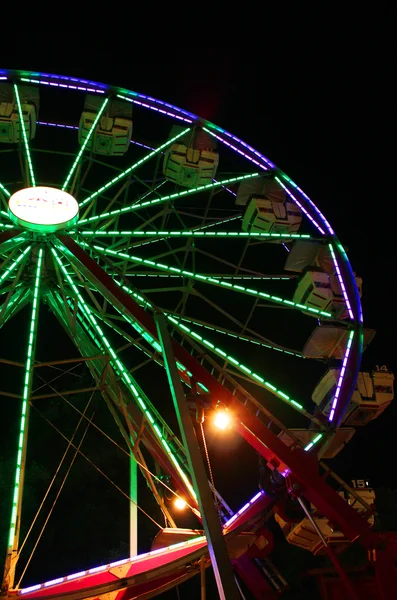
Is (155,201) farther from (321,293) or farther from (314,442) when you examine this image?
(314,442)

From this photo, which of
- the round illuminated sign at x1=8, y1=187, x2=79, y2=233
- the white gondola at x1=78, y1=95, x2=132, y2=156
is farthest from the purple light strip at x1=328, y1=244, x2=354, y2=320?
the white gondola at x1=78, y1=95, x2=132, y2=156

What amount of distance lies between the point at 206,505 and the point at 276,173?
8.39 metres

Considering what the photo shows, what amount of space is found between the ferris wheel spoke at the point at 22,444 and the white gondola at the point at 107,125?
3.62 metres

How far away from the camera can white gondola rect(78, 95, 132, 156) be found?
1181cm

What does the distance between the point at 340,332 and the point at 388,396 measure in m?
1.28

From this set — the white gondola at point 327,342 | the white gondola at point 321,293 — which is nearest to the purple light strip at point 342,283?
the white gondola at point 321,293

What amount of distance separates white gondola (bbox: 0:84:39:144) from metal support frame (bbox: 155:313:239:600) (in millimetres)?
7317

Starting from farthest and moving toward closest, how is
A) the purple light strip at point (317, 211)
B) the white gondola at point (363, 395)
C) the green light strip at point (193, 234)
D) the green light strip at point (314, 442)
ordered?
the purple light strip at point (317, 211)
the green light strip at point (193, 234)
the white gondola at point (363, 395)
the green light strip at point (314, 442)

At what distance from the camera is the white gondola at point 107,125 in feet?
38.8

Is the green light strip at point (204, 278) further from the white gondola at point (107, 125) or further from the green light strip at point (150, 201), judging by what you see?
the white gondola at point (107, 125)

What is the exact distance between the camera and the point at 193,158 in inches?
484

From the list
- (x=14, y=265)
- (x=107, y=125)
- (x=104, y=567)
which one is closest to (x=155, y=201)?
(x=107, y=125)

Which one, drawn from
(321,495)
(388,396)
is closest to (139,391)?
(321,495)

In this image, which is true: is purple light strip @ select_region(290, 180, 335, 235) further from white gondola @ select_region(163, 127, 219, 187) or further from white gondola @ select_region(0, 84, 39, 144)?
white gondola @ select_region(0, 84, 39, 144)
